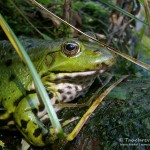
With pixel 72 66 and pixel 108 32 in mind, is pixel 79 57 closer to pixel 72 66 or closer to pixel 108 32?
pixel 72 66

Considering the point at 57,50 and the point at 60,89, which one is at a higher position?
the point at 57,50

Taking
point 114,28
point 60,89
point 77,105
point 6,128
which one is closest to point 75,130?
point 77,105

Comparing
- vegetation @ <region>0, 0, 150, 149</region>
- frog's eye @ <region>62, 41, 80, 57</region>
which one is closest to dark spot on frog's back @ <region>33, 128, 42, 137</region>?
vegetation @ <region>0, 0, 150, 149</region>

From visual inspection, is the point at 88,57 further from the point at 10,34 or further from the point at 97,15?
the point at 97,15

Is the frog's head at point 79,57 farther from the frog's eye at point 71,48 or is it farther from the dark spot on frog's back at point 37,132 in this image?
the dark spot on frog's back at point 37,132

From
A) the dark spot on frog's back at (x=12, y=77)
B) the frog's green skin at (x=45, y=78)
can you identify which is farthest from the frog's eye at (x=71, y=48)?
the dark spot on frog's back at (x=12, y=77)

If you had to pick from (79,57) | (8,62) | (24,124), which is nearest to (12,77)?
(8,62)
